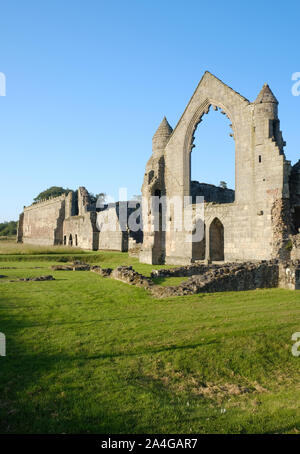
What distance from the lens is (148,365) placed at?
5.53 meters

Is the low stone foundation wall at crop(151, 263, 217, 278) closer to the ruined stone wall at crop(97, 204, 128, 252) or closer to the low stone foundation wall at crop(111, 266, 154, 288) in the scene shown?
the low stone foundation wall at crop(111, 266, 154, 288)

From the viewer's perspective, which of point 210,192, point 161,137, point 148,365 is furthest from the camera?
point 210,192

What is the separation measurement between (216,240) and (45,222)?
34.8m

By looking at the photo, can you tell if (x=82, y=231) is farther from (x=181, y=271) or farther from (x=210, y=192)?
(x=181, y=271)

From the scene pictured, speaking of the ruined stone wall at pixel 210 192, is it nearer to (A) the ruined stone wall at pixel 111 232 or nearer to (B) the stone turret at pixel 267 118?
(B) the stone turret at pixel 267 118

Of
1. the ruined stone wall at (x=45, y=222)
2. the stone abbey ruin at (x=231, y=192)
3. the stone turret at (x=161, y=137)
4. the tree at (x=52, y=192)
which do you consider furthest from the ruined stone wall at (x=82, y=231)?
the tree at (x=52, y=192)

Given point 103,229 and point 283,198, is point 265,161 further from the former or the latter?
point 103,229

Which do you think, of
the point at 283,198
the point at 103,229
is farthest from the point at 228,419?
the point at 103,229

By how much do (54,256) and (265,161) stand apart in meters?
14.0

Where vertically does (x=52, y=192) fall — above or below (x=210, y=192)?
above

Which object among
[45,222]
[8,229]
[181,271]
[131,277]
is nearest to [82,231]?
[45,222]

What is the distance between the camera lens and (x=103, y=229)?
103 feet

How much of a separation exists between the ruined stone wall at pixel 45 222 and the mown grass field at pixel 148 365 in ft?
116

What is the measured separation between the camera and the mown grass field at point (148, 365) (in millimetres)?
4141
